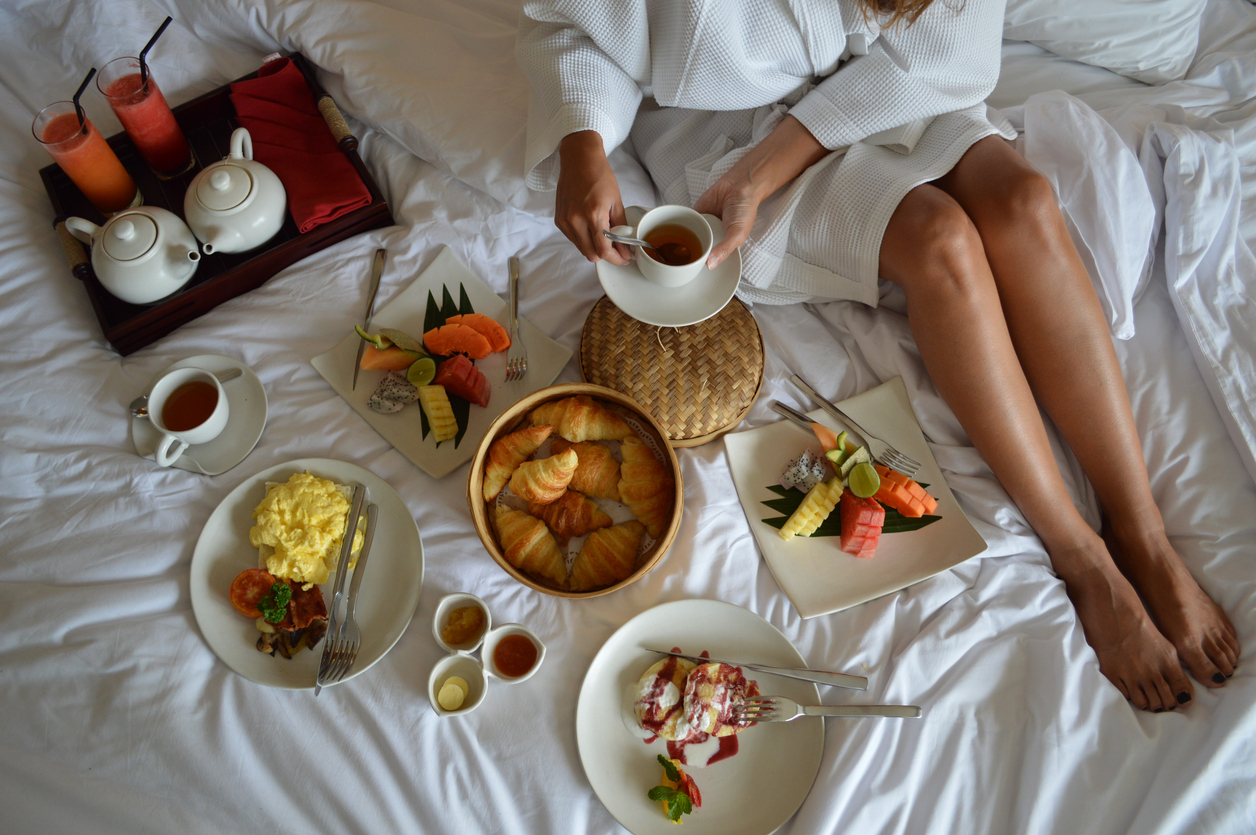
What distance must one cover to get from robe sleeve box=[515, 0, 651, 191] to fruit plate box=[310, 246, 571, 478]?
26 cm

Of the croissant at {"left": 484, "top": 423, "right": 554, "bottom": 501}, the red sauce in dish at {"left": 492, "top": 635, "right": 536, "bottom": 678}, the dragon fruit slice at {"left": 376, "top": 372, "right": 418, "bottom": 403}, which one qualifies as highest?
the dragon fruit slice at {"left": 376, "top": 372, "right": 418, "bottom": 403}

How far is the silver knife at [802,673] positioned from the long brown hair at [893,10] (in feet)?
3.30

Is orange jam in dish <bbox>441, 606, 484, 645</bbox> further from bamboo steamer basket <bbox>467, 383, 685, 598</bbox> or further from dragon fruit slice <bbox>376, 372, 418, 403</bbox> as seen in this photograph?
dragon fruit slice <bbox>376, 372, 418, 403</bbox>

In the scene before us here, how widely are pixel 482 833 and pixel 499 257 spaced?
1.01 metres

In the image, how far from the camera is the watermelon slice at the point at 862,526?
106 centimetres

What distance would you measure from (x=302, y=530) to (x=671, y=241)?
74 centimetres

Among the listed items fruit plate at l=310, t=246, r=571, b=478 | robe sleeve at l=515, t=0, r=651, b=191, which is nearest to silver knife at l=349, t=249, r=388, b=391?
fruit plate at l=310, t=246, r=571, b=478

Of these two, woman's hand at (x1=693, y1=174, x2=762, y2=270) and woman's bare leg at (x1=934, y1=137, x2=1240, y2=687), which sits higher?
woman's hand at (x1=693, y1=174, x2=762, y2=270)

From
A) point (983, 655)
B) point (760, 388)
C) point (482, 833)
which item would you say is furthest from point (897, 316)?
point (482, 833)

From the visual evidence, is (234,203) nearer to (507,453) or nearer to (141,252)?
(141,252)

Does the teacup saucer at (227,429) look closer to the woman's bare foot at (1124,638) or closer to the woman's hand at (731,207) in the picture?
the woman's hand at (731,207)

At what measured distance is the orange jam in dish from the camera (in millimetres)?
960

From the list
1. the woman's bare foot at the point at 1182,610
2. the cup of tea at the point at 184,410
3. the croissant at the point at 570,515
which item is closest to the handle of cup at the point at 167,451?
the cup of tea at the point at 184,410

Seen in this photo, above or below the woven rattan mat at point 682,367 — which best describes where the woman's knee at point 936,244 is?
above
